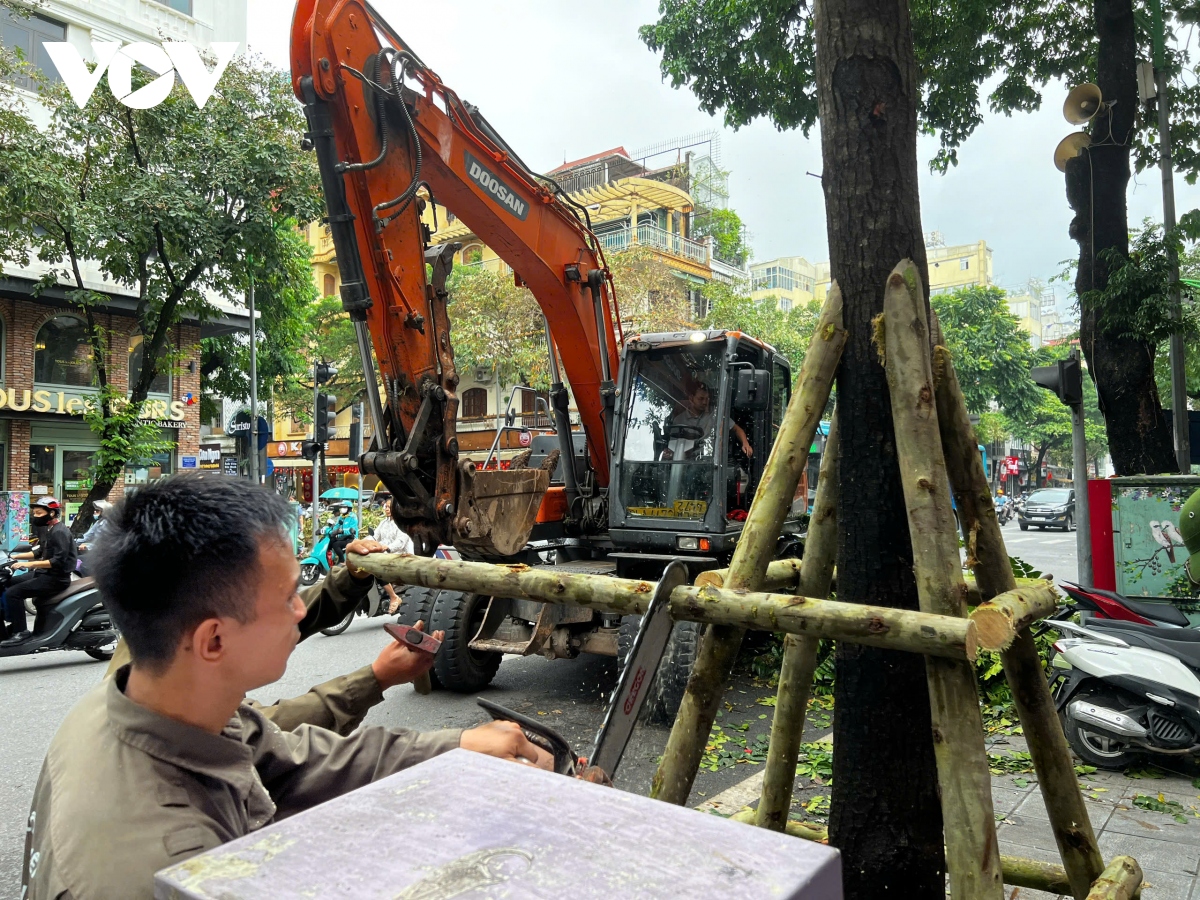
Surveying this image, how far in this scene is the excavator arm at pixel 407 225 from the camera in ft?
18.9

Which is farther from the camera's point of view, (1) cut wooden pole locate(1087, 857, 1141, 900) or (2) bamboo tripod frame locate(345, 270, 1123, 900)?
(1) cut wooden pole locate(1087, 857, 1141, 900)

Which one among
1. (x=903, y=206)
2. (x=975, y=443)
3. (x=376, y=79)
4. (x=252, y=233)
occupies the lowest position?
(x=975, y=443)

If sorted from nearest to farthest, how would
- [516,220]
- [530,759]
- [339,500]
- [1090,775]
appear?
[530,759] → [1090,775] → [516,220] → [339,500]

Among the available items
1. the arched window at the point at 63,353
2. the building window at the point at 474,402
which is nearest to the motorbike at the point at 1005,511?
the building window at the point at 474,402

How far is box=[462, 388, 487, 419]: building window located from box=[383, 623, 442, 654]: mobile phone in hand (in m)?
32.9

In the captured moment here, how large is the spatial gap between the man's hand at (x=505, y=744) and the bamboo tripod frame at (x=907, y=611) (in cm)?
46

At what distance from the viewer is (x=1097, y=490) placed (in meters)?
7.21

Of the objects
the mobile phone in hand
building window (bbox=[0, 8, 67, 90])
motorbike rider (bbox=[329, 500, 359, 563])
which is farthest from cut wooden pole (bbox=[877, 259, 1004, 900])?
building window (bbox=[0, 8, 67, 90])

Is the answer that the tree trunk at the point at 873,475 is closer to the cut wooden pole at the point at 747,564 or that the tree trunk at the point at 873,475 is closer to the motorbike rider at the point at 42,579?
the cut wooden pole at the point at 747,564

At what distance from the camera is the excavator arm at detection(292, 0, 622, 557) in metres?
5.75

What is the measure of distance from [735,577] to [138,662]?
1.46 metres

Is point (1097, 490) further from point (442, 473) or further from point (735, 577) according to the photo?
point (735, 577)

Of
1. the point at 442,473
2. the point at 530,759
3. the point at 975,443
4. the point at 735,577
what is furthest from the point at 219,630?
the point at 442,473

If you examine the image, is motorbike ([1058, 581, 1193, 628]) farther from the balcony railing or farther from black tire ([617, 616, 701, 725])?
the balcony railing
